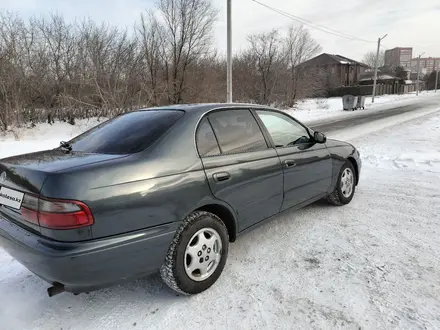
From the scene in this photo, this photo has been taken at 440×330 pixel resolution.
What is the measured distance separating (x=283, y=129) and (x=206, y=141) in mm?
1252

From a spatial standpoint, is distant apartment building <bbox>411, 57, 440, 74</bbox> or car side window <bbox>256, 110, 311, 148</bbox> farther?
distant apartment building <bbox>411, 57, 440, 74</bbox>

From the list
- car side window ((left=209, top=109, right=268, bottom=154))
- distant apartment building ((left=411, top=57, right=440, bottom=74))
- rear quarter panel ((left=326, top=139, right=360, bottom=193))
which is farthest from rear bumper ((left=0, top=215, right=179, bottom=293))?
distant apartment building ((left=411, top=57, right=440, bottom=74))

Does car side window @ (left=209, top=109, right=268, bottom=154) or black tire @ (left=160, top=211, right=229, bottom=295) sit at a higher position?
car side window @ (left=209, top=109, right=268, bottom=154)

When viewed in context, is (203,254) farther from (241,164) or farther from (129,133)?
(129,133)

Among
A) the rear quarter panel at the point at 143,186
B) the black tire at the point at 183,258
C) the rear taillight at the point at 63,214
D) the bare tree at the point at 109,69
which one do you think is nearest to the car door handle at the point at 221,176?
the rear quarter panel at the point at 143,186

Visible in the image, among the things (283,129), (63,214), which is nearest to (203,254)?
(63,214)

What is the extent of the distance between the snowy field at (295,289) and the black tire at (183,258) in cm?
11

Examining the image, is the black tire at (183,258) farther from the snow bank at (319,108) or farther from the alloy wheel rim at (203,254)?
the snow bank at (319,108)

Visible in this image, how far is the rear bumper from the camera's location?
206 centimetres

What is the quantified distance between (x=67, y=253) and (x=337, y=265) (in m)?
2.27

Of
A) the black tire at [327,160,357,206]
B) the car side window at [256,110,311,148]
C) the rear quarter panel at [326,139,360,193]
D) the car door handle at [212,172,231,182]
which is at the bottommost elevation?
the black tire at [327,160,357,206]

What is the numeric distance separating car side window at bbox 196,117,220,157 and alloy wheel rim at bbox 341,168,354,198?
2.34 m

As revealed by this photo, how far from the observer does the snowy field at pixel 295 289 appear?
2355 millimetres

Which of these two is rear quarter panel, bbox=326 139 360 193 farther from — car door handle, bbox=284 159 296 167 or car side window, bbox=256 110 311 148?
car door handle, bbox=284 159 296 167
